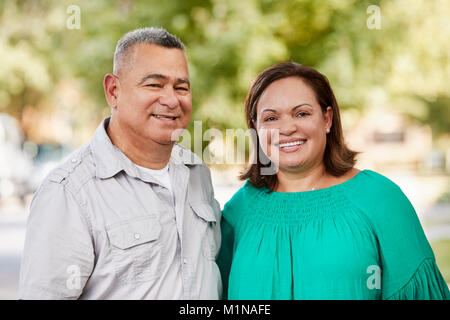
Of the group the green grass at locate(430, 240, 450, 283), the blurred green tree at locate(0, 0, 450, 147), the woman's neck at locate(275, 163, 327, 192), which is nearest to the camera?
the woman's neck at locate(275, 163, 327, 192)

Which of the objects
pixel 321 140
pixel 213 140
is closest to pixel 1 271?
pixel 213 140

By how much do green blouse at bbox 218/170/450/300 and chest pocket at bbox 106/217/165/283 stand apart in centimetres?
46

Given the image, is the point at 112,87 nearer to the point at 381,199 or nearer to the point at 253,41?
the point at 381,199

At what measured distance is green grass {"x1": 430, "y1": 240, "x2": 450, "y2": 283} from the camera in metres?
6.83

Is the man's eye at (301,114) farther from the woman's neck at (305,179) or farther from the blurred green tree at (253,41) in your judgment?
the blurred green tree at (253,41)

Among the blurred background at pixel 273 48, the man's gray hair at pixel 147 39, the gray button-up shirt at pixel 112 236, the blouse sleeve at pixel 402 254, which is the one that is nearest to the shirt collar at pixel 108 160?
the gray button-up shirt at pixel 112 236

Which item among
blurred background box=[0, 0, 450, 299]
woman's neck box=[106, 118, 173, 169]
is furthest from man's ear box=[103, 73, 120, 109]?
blurred background box=[0, 0, 450, 299]

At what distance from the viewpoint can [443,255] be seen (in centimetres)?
747

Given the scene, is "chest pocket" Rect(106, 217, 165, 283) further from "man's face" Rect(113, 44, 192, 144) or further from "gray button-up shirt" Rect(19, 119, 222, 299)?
"man's face" Rect(113, 44, 192, 144)

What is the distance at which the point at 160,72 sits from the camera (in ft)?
7.41

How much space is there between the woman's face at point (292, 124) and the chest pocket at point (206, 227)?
43 cm

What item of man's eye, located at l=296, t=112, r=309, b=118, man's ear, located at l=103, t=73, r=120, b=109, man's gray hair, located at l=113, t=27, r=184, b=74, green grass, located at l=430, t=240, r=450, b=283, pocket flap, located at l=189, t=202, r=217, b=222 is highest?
man's gray hair, located at l=113, t=27, r=184, b=74

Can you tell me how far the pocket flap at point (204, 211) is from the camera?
7.96ft

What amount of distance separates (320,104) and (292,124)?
0.64 feet
